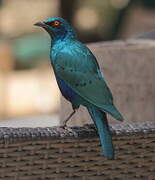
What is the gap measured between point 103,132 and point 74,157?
152mm

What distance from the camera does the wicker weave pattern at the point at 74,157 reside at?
2.72 meters

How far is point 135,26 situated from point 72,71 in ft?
22.6

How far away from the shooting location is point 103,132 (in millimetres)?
2801

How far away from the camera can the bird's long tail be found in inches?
108

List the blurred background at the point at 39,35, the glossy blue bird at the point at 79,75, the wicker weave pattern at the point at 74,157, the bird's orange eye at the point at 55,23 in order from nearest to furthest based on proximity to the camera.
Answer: the wicker weave pattern at the point at 74,157, the glossy blue bird at the point at 79,75, the bird's orange eye at the point at 55,23, the blurred background at the point at 39,35

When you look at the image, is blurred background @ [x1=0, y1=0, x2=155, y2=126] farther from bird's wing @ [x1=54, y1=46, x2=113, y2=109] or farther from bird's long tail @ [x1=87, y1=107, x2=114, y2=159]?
bird's long tail @ [x1=87, y1=107, x2=114, y2=159]

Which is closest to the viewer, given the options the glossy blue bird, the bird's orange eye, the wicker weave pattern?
the wicker weave pattern

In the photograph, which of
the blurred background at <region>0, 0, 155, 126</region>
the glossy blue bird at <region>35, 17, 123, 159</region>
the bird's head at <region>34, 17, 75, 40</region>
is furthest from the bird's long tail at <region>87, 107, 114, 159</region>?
the blurred background at <region>0, 0, 155, 126</region>

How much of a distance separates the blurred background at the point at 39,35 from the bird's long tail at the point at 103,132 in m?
6.68

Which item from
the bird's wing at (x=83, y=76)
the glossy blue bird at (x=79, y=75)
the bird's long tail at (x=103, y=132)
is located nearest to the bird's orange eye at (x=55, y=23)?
the glossy blue bird at (x=79, y=75)

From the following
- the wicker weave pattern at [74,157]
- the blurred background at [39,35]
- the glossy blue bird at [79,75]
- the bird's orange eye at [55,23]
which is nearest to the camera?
the wicker weave pattern at [74,157]

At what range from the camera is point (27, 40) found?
11172mm

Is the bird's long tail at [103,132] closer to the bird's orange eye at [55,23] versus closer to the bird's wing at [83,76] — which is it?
the bird's wing at [83,76]

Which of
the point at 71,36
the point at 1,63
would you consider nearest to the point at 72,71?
the point at 71,36
